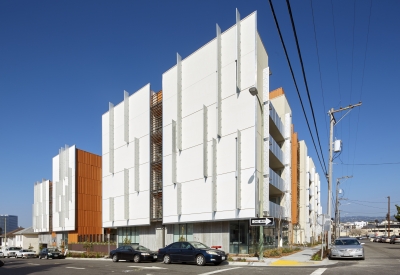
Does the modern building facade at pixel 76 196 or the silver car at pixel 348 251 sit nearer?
the silver car at pixel 348 251

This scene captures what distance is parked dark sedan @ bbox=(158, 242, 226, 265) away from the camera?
73.9 ft

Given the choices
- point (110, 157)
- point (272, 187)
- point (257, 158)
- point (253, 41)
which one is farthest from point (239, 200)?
point (110, 157)

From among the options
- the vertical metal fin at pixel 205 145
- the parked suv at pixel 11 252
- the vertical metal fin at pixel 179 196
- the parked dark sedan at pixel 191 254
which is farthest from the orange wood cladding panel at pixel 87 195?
the parked dark sedan at pixel 191 254

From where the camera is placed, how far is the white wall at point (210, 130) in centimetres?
2905

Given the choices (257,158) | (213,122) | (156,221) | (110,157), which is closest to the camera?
(257,158)

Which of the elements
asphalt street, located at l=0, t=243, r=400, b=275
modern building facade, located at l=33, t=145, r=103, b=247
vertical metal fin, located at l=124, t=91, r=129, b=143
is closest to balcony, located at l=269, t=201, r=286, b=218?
asphalt street, located at l=0, t=243, r=400, b=275

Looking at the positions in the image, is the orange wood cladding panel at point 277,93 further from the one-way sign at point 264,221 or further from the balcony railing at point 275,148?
the one-way sign at point 264,221

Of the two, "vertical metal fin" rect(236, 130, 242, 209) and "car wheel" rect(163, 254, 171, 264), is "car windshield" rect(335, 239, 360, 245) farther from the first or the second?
"car wheel" rect(163, 254, 171, 264)

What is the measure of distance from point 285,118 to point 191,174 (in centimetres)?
1422

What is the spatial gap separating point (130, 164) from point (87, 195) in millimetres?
15655

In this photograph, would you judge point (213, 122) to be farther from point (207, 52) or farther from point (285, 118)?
point (285, 118)

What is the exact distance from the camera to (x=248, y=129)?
1142 inches

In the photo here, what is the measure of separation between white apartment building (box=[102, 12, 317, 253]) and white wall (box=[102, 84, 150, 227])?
102 millimetres

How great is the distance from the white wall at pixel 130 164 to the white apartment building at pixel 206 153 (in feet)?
0.33
